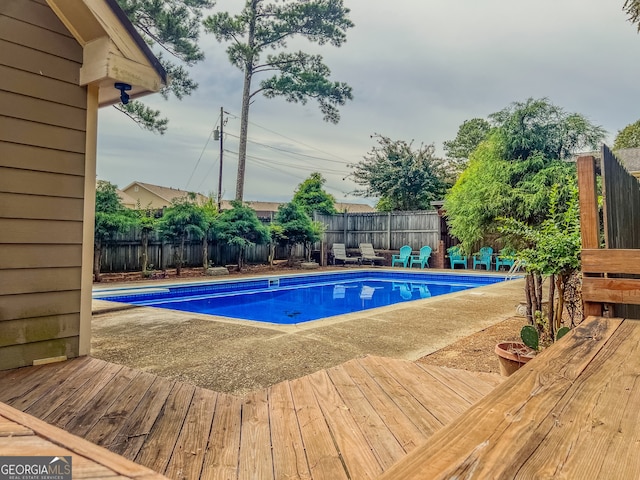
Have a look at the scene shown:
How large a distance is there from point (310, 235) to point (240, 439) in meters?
11.1

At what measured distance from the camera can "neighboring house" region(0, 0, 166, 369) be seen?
2.23 metres

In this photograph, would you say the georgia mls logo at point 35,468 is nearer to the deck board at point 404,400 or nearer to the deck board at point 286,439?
the deck board at point 286,439

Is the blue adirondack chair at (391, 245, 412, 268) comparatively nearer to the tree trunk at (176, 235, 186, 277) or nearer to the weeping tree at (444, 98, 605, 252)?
the tree trunk at (176, 235, 186, 277)

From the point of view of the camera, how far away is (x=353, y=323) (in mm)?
4664

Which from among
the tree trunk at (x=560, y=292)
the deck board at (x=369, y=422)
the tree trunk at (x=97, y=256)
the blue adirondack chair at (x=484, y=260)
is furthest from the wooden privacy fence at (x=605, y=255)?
the blue adirondack chair at (x=484, y=260)

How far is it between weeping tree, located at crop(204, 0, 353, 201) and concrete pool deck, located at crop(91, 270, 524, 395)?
954 cm

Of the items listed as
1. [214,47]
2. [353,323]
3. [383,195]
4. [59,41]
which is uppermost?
[214,47]

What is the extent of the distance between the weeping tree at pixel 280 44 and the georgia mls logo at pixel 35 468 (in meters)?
13.3

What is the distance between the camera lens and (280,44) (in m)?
14.6

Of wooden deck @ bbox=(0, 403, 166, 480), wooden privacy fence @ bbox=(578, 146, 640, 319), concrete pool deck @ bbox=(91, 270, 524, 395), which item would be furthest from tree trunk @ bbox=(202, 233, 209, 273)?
wooden deck @ bbox=(0, 403, 166, 480)

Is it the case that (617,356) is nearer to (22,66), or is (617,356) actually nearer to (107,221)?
(22,66)

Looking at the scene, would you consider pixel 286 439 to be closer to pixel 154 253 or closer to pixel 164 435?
pixel 164 435

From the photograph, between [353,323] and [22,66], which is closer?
[22,66]

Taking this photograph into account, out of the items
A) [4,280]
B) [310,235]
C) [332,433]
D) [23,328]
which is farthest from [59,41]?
[310,235]
